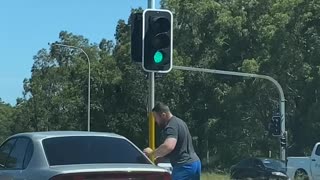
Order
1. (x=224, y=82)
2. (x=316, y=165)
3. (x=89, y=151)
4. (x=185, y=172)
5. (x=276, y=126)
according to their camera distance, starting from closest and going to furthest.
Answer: (x=89, y=151) → (x=185, y=172) → (x=316, y=165) → (x=276, y=126) → (x=224, y=82)

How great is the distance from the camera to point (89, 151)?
27.9 feet

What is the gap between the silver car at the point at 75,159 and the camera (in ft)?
25.9

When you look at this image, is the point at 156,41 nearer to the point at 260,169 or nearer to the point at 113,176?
the point at 113,176

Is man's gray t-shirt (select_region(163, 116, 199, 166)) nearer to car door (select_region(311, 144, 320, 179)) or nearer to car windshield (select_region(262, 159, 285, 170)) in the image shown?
car door (select_region(311, 144, 320, 179))

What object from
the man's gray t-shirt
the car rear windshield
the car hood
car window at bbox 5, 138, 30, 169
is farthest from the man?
car window at bbox 5, 138, 30, 169

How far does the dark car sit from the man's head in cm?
2111

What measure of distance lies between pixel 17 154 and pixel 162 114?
2.12 metres

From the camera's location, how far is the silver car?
7.89m

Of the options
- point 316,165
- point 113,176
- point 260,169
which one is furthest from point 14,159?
point 260,169

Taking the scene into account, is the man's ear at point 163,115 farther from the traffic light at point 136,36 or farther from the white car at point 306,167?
the white car at point 306,167

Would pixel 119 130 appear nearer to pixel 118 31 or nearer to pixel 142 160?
pixel 118 31

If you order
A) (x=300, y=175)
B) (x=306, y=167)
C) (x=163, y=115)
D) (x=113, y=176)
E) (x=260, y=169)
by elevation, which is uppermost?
(x=163, y=115)

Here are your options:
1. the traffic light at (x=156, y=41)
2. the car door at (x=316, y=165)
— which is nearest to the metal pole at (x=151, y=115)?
the traffic light at (x=156, y=41)

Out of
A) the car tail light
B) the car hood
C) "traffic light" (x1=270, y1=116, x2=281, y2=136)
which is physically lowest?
"traffic light" (x1=270, y1=116, x2=281, y2=136)
